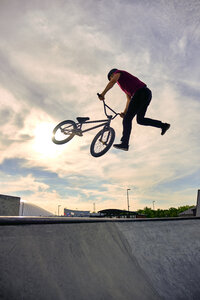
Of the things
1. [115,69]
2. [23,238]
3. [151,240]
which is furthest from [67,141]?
[23,238]

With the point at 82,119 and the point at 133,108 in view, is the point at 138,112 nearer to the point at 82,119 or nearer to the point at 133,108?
the point at 133,108

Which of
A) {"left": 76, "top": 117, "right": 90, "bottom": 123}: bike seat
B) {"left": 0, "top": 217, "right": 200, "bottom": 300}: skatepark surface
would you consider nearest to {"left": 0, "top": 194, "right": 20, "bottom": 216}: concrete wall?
{"left": 76, "top": 117, "right": 90, "bottom": 123}: bike seat

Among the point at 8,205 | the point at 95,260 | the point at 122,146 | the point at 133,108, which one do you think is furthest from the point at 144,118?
the point at 8,205

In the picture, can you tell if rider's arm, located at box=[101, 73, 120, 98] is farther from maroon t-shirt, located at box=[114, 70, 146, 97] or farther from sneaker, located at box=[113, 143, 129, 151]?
sneaker, located at box=[113, 143, 129, 151]

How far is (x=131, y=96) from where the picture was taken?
18.5 ft

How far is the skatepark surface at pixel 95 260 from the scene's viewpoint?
1.84 meters

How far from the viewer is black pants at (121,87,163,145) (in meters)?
5.41

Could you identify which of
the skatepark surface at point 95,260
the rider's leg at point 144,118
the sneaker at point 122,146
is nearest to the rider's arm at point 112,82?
the rider's leg at point 144,118

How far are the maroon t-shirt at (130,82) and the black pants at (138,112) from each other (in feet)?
0.42

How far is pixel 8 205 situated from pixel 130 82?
431 inches

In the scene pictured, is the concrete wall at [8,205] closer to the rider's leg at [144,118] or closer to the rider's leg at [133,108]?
the rider's leg at [133,108]

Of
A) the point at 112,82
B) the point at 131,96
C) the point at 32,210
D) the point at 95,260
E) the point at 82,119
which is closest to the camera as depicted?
the point at 95,260

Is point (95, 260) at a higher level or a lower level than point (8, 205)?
lower

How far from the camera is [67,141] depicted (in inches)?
277
